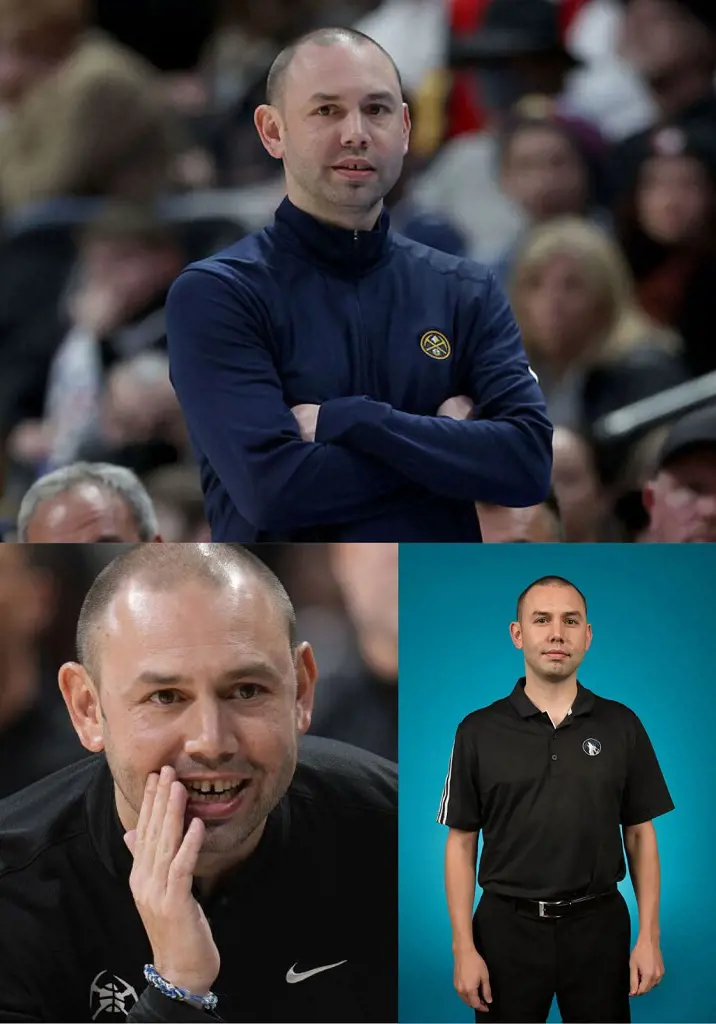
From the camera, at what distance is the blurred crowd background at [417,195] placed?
4.77m

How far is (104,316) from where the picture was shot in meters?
5.14

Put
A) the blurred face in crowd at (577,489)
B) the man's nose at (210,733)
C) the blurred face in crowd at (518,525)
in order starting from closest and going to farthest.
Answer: the man's nose at (210,733) → the blurred face in crowd at (518,525) → the blurred face in crowd at (577,489)

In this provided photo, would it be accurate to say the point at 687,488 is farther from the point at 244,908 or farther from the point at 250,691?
the point at 244,908

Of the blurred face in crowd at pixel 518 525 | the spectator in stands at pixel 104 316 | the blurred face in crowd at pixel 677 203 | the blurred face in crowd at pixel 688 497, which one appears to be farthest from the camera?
the blurred face in crowd at pixel 677 203

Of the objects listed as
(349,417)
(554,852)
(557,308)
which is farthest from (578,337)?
(554,852)

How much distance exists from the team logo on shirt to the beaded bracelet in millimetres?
55

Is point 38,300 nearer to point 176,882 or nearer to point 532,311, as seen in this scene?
point 532,311

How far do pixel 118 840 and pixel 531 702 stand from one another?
2.55 feet

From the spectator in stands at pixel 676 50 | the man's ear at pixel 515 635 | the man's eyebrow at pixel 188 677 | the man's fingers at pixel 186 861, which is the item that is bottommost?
the man's fingers at pixel 186 861

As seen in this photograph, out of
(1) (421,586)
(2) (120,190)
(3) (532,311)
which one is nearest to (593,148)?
(3) (532,311)

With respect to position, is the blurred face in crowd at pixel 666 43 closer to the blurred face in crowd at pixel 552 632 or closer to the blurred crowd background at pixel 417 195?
the blurred crowd background at pixel 417 195

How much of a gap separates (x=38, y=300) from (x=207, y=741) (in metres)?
3.05

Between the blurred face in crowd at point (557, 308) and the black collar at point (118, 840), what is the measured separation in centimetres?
254

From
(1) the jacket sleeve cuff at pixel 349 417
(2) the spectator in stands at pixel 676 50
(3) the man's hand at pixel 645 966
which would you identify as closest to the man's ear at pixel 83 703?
(1) the jacket sleeve cuff at pixel 349 417
